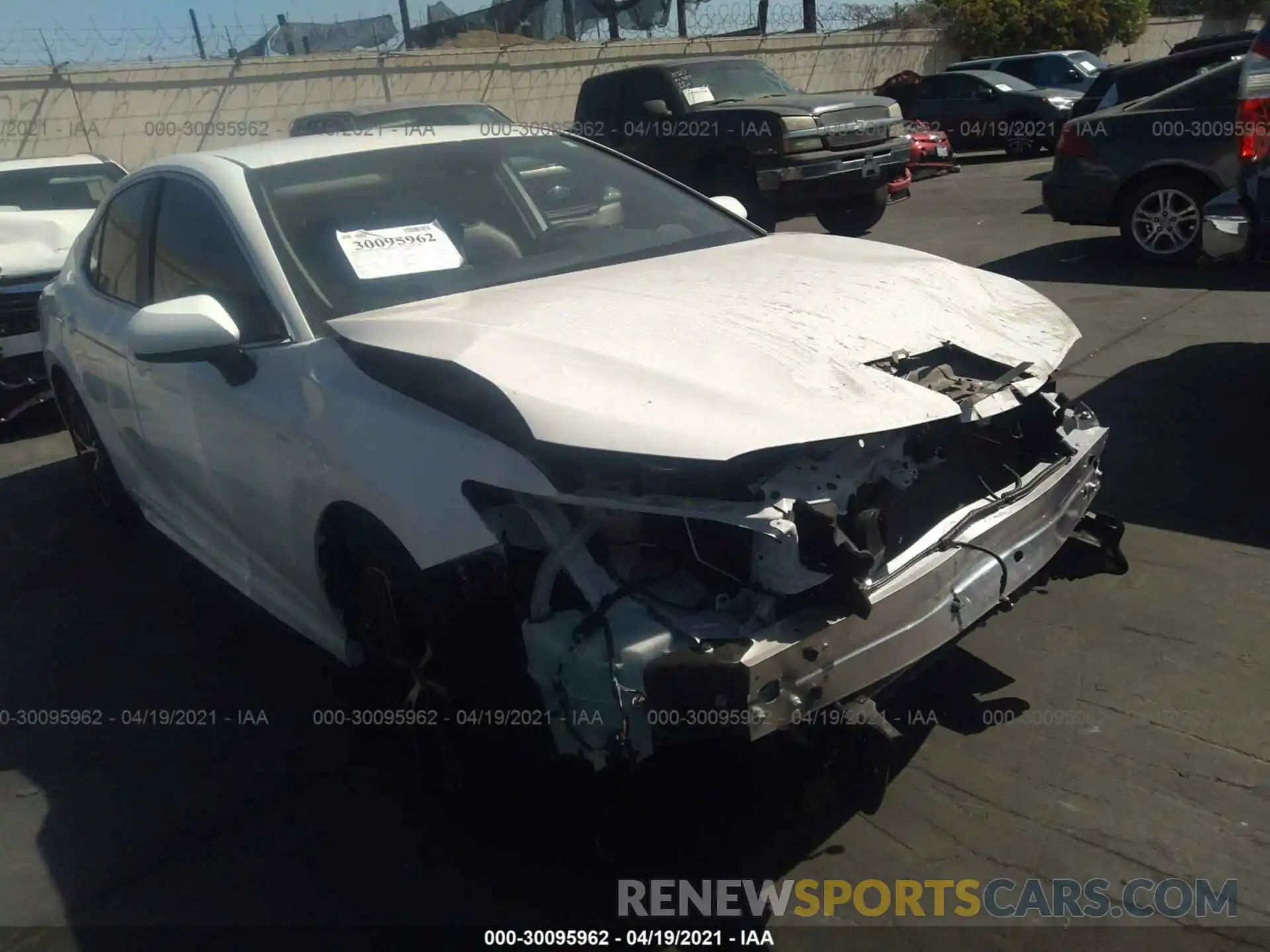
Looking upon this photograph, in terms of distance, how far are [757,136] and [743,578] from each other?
9.22 metres

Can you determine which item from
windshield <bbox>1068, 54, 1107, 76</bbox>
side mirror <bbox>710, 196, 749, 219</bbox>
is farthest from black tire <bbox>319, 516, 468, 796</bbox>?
windshield <bbox>1068, 54, 1107, 76</bbox>

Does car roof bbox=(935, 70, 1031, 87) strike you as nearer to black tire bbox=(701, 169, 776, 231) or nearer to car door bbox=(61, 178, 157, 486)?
black tire bbox=(701, 169, 776, 231)

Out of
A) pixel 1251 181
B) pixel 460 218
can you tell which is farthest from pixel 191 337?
pixel 1251 181

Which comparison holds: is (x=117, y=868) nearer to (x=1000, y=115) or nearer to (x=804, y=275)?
(x=804, y=275)

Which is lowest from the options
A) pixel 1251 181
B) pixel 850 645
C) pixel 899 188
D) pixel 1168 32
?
pixel 1168 32

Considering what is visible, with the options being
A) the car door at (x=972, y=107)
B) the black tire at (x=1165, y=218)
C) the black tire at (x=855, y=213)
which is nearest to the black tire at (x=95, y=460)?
the black tire at (x=1165, y=218)

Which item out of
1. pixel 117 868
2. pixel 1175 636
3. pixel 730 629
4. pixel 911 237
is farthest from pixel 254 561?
pixel 911 237

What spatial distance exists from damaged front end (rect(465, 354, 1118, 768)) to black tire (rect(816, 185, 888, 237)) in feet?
30.4

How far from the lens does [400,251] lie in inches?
134

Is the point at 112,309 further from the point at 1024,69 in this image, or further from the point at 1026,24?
the point at 1026,24

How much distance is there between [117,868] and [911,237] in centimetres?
990

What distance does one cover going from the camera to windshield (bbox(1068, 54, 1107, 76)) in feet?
62.1

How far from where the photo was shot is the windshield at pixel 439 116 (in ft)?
36.8

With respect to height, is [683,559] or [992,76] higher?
[683,559]
